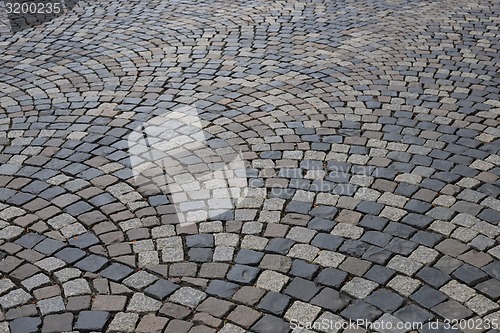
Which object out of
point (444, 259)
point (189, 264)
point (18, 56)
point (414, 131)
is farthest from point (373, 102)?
point (18, 56)

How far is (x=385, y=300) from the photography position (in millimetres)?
4137

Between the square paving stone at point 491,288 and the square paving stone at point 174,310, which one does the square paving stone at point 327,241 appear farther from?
the square paving stone at point 174,310

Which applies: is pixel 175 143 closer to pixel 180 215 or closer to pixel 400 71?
pixel 180 215

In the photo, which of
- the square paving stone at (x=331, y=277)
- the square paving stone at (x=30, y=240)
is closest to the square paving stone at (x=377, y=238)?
the square paving stone at (x=331, y=277)

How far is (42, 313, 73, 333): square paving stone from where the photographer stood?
155 inches

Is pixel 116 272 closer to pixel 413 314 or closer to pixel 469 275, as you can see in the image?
pixel 413 314

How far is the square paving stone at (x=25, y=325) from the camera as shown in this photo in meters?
3.93

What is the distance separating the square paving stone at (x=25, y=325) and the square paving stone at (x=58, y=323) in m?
0.05

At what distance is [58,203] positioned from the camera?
5234 mm

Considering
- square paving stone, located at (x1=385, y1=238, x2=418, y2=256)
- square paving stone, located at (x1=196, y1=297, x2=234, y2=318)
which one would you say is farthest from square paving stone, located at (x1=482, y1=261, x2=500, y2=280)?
square paving stone, located at (x1=196, y1=297, x2=234, y2=318)

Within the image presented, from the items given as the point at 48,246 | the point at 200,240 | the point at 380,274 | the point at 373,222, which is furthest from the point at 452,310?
the point at 48,246

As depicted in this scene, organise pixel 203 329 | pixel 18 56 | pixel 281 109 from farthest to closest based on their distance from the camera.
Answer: pixel 18 56
pixel 281 109
pixel 203 329

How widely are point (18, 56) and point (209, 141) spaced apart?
395cm

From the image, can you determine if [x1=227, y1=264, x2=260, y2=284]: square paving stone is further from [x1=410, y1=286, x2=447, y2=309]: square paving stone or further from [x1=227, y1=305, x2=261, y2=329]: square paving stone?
[x1=410, y1=286, x2=447, y2=309]: square paving stone
